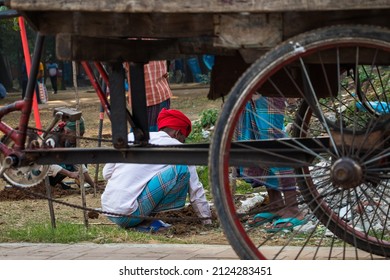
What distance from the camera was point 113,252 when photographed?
5.76 m

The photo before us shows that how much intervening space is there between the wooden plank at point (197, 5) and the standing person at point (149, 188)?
311 cm

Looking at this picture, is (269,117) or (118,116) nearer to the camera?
(118,116)

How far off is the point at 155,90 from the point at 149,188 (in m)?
1.99

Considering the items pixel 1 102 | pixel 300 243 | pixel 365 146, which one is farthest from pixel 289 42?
pixel 1 102

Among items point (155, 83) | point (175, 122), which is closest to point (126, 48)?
point (175, 122)

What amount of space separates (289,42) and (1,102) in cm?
2532

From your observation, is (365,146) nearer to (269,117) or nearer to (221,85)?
(221,85)

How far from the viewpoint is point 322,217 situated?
15.9 feet

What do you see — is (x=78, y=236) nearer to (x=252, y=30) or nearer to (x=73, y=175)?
(x=252, y=30)

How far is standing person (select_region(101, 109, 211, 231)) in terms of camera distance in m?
7.14

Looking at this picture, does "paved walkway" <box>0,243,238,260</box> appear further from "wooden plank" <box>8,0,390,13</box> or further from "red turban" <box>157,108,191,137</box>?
"wooden plank" <box>8,0,390,13</box>

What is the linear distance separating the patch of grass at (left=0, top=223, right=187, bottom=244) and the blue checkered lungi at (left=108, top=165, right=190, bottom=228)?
177 millimetres

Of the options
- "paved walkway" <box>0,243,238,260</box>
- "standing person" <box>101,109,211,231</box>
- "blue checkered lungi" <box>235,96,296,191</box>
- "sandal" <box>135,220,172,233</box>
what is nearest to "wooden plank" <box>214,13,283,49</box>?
"paved walkway" <box>0,243,238,260</box>

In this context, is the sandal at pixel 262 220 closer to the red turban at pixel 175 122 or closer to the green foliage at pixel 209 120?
the red turban at pixel 175 122
